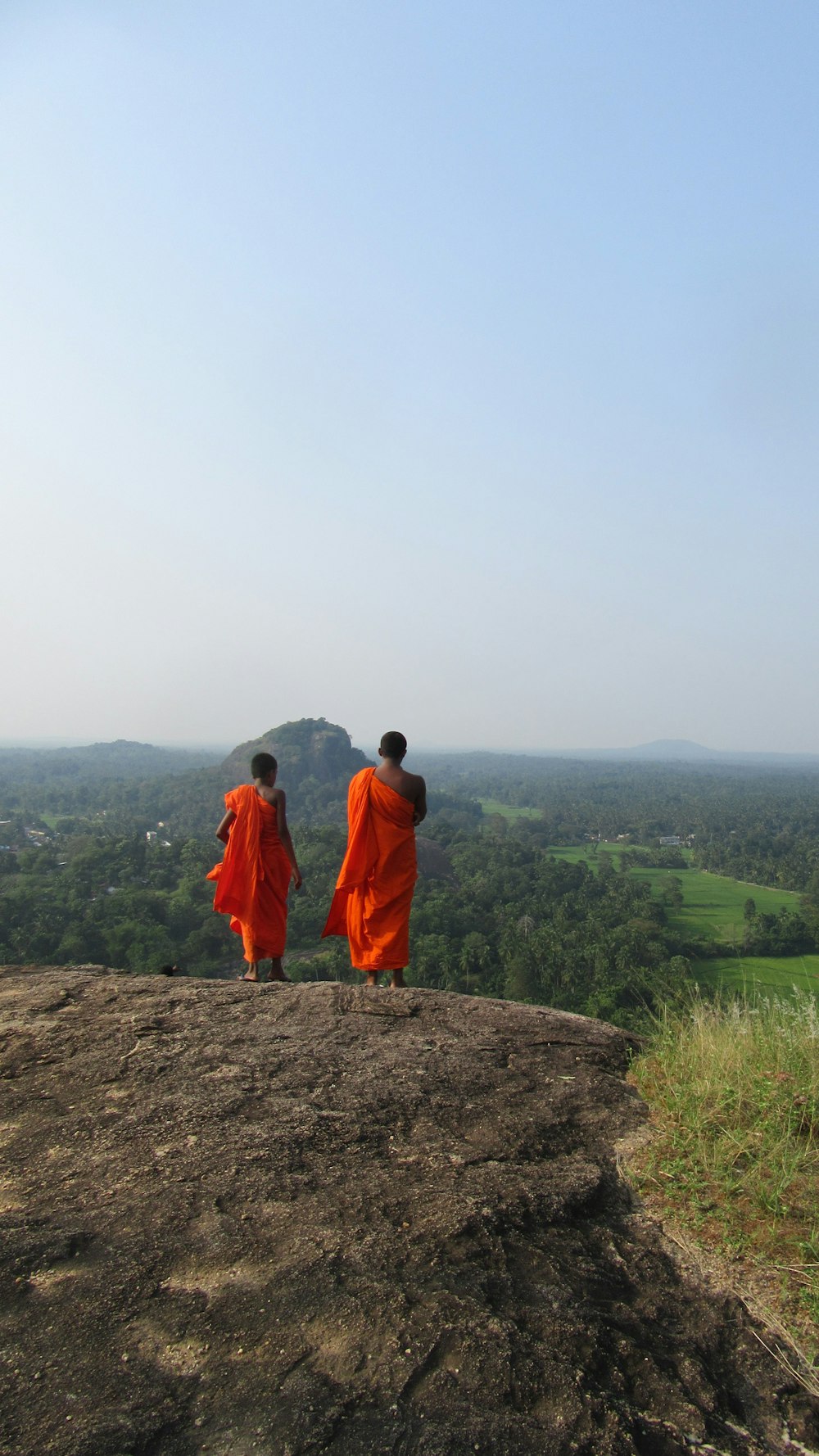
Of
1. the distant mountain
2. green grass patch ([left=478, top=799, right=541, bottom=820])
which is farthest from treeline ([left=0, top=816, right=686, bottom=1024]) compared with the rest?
the distant mountain

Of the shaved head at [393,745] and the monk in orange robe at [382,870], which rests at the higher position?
the shaved head at [393,745]

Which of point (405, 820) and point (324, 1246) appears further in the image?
point (405, 820)

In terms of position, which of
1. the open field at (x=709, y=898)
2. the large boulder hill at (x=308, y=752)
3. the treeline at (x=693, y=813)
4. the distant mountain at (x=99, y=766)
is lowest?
the open field at (x=709, y=898)

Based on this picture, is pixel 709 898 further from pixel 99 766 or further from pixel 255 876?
pixel 99 766

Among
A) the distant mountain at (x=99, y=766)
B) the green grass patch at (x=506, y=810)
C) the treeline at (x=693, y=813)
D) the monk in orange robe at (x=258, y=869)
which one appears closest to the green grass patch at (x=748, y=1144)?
the monk in orange robe at (x=258, y=869)

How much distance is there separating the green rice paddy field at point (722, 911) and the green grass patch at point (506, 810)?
18156 mm

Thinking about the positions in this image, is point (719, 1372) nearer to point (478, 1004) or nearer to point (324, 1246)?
point (324, 1246)

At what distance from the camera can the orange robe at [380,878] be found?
5.70 metres

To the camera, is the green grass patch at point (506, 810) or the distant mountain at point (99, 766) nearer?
the green grass patch at point (506, 810)

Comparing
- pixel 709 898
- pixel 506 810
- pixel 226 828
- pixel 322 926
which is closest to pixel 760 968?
pixel 322 926

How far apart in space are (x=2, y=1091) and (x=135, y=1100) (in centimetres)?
63

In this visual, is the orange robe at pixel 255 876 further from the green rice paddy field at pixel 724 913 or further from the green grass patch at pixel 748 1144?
the green rice paddy field at pixel 724 913

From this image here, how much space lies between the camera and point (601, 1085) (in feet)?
11.3

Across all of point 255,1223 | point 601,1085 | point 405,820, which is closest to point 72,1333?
point 255,1223
